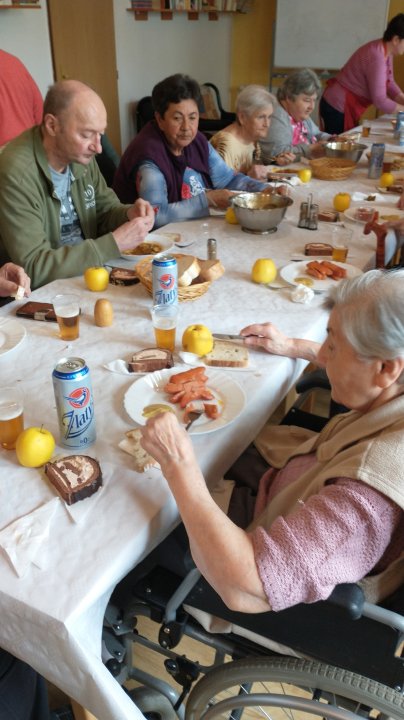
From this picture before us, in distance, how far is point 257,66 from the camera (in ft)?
23.6

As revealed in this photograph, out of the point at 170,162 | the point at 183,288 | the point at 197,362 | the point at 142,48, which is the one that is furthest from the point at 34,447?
the point at 142,48

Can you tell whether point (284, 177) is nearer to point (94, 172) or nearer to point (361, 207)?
point (361, 207)

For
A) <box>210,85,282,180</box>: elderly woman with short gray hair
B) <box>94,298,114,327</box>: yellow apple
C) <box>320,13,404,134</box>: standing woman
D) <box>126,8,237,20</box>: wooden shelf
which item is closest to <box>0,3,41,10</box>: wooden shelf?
<box>126,8,237,20</box>: wooden shelf

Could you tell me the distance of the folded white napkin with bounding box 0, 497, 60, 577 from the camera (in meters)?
0.90

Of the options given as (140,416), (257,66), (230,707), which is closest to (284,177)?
(140,416)

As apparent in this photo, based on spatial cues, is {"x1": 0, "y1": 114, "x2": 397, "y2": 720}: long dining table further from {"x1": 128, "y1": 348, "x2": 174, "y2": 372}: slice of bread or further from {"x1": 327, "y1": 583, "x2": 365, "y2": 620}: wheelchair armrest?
{"x1": 327, "y1": 583, "x2": 365, "y2": 620}: wheelchair armrest

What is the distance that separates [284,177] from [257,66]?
474 centimetres

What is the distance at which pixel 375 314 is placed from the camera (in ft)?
3.01

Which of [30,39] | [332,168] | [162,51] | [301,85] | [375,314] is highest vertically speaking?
[30,39]

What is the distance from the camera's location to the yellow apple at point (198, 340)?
1450 millimetres

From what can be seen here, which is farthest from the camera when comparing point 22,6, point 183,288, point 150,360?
point 22,6

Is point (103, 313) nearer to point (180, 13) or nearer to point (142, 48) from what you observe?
point (142, 48)

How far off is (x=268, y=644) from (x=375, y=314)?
0.63 m

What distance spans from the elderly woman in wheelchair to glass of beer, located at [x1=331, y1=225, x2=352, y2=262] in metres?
1.13
